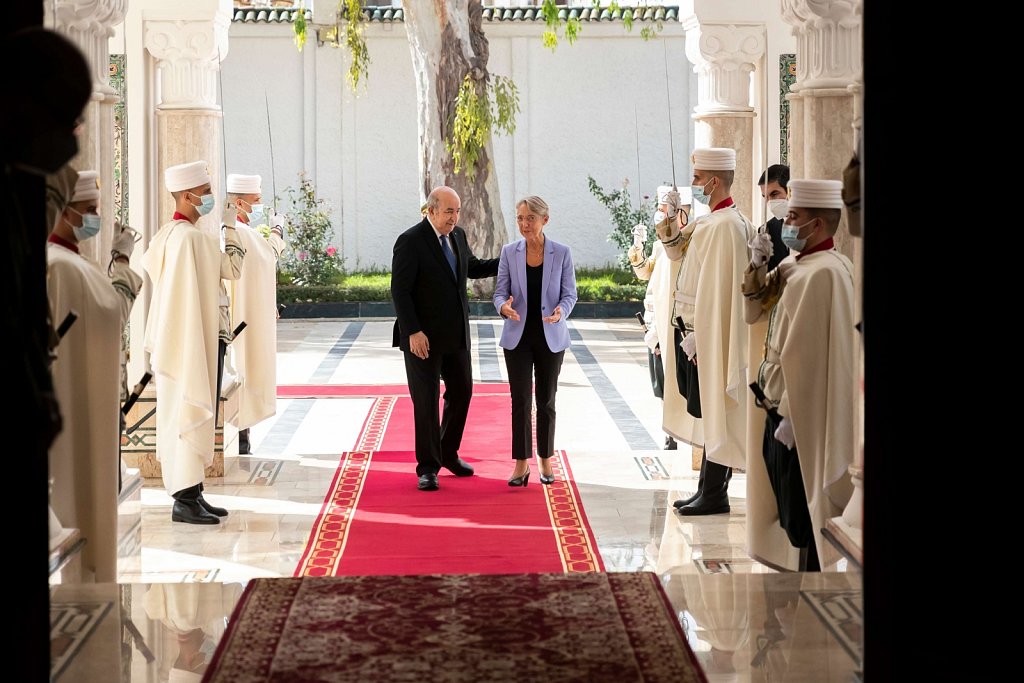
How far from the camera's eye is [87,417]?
437cm

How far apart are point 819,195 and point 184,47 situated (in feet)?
15.2

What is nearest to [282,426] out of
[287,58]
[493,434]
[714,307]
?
[493,434]

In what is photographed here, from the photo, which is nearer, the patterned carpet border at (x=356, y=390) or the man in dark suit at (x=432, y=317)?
the man in dark suit at (x=432, y=317)

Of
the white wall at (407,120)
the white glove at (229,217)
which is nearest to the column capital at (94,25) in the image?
the white glove at (229,217)

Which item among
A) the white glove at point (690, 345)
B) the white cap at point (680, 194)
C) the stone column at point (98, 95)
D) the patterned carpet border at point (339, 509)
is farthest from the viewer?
the white cap at point (680, 194)

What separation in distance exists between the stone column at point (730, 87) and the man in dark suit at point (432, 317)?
2.08 meters

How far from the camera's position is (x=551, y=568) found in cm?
550

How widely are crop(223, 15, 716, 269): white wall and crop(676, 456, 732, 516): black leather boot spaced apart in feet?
45.4

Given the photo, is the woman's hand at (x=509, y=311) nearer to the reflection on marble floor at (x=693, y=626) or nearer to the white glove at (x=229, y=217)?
the white glove at (x=229, y=217)

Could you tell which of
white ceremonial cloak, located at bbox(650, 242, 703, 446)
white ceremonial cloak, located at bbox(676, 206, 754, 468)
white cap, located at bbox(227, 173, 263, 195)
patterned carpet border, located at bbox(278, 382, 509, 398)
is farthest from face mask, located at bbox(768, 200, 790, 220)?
patterned carpet border, located at bbox(278, 382, 509, 398)

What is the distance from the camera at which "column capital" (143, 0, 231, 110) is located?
26.4 feet

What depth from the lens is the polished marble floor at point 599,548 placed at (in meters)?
3.70
